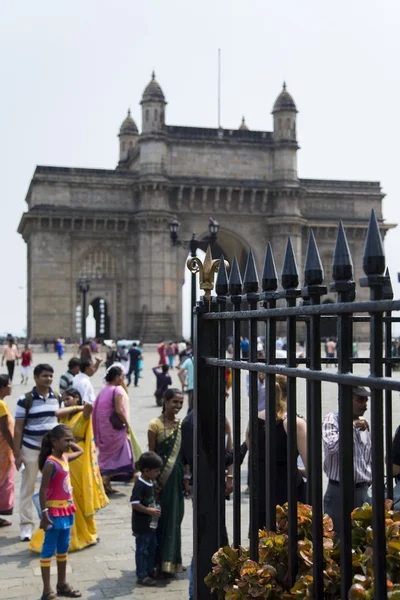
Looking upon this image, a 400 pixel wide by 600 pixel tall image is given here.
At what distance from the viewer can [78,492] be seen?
24.2ft

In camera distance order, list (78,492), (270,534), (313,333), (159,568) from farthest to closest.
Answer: (78,492)
(159,568)
(270,534)
(313,333)

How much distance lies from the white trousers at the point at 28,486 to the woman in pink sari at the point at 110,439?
166cm

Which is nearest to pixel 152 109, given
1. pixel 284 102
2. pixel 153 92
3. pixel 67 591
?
pixel 153 92

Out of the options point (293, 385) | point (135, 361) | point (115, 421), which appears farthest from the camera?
point (135, 361)

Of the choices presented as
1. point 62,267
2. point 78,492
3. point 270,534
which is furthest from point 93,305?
point 270,534

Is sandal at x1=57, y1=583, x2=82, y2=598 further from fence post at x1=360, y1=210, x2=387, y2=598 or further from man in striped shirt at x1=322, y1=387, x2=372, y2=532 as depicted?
fence post at x1=360, y1=210, x2=387, y2=598

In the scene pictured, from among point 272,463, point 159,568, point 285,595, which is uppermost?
point 272,463

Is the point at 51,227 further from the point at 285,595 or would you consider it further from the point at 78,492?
the point at 285,595

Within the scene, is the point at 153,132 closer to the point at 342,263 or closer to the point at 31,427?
the point at 31,427

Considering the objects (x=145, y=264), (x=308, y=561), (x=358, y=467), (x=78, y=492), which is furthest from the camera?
(x=145, y=264)

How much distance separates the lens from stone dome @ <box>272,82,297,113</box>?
1934 inches

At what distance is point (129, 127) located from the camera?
6169cm

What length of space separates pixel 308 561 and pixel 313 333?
0.77 meters

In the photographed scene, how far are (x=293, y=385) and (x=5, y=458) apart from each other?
242 inches
